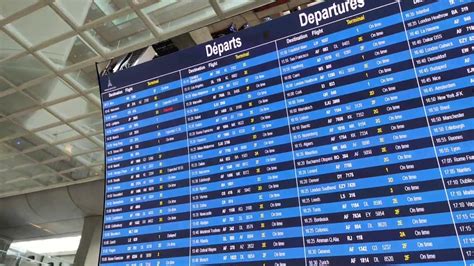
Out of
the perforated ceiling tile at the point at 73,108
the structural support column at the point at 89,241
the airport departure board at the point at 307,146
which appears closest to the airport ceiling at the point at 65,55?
the perforated ceiling tile at the point at 73,108

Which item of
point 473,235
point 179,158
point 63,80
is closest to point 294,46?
point 179,158

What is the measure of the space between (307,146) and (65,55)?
28.0ft

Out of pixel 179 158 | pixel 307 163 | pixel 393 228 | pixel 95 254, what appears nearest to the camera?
pixel 393 228

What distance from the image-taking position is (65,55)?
31.1 feet

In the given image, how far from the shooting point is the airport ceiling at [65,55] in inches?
325

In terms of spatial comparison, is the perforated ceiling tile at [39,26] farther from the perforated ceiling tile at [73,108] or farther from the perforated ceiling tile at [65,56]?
the perforated ceiling tile at [73,108]

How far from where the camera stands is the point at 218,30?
109 inches

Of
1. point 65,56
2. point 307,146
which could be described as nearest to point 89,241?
point 65,56

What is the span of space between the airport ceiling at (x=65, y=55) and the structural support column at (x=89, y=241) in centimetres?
234

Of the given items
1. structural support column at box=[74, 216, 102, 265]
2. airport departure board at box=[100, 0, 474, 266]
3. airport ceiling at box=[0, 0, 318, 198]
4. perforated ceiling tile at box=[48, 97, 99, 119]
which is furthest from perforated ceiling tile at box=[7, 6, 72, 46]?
structural support column at box=[74, 216, 102, 265]

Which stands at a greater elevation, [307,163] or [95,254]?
[95,254]

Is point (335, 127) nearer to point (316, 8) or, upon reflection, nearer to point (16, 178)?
point (316, 8)

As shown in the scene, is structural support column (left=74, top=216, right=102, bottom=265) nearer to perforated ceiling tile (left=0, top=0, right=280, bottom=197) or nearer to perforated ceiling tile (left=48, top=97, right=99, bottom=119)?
perforated ceiling tile (left=0, top=0, right=280, bottom=197)

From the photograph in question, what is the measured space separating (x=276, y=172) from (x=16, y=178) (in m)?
15.7
